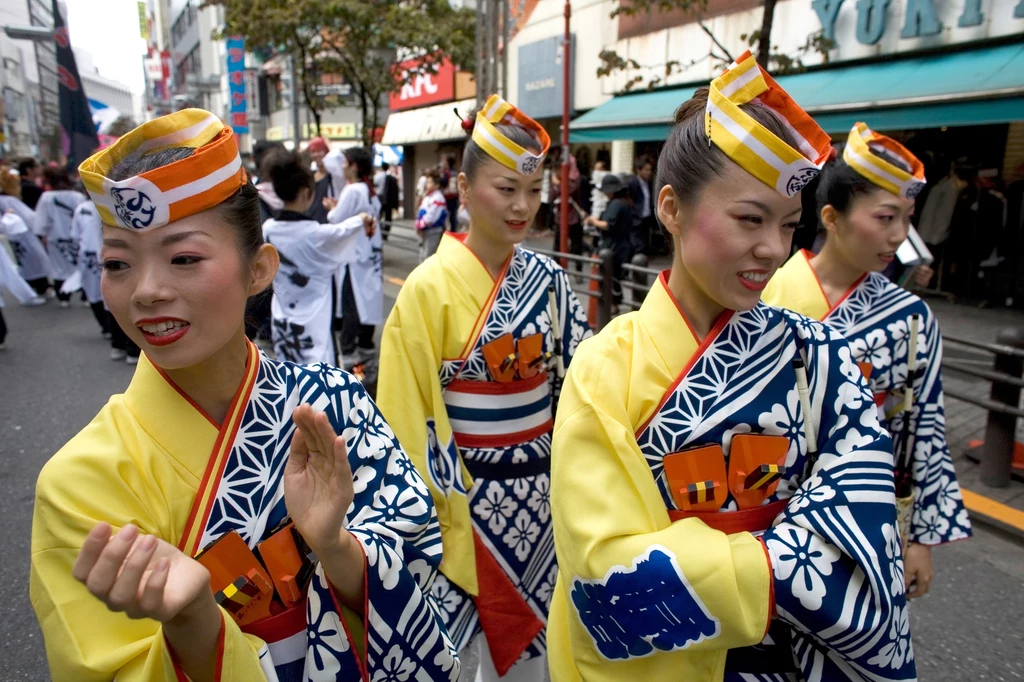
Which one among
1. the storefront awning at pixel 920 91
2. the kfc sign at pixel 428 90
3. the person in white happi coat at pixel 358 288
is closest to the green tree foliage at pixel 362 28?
the kfc sign at pixel 428 90

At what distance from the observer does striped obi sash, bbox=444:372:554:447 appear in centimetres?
237

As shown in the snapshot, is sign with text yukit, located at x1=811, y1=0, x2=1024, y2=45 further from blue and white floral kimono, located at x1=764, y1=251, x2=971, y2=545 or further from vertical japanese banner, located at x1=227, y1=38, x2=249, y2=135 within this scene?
vertical japanese banner, located at x1=227, y1=38, x2=249, y2=135

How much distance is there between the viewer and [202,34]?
49469 millimetres

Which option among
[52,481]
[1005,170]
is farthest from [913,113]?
[52,481]

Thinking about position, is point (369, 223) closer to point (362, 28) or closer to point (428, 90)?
point (362, 28)

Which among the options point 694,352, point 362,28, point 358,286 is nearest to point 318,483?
point 694,352

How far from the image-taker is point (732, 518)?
4.51 feet

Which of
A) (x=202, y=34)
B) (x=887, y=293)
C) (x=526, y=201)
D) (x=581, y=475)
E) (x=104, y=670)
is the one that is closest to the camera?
(x=104, y=670)

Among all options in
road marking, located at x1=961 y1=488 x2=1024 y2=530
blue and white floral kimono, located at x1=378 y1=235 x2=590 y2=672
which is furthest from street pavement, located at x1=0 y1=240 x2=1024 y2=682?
blue and white floral kimono, located at x1=378 y1=235 x2=590 y2=672

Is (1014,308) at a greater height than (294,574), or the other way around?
(294,574)

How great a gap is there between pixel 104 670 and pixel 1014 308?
10.4 meters

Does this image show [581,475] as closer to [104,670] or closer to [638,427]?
[638,427]

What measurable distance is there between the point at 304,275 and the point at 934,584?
404 centimetres

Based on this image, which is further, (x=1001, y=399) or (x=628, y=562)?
(x=1001, y=399)
